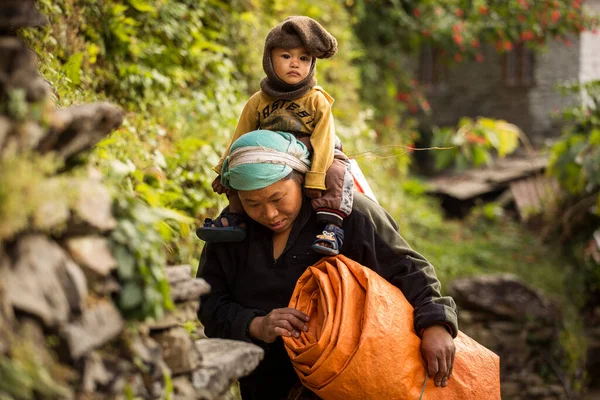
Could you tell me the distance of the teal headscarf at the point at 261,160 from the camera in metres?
2.63

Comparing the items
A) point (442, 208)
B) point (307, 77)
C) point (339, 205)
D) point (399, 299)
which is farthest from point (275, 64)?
point (442, 208)

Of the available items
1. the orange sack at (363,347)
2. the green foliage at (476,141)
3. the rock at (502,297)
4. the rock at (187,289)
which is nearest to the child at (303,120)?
the orange sack at (363,347)

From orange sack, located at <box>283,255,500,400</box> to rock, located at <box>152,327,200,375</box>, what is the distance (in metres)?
0.58

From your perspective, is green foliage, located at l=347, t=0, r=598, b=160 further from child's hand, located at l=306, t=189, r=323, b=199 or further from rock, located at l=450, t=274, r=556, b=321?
child's hand, located at l=306, t=189, r=323, b=199

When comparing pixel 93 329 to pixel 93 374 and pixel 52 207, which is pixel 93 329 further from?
pixel 52 207

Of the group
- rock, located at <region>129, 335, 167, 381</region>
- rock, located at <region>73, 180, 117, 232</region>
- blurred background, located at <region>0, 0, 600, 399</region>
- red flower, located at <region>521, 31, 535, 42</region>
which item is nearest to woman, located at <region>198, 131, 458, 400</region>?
blurred background, located at <region>0, 0, 600, 399</region>

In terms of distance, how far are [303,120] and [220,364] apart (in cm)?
114

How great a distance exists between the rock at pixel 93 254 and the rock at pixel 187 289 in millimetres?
293

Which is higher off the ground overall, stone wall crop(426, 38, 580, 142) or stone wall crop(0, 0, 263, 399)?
stone wall crop(0, 0, 263, 399)

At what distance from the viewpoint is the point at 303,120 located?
297 cm

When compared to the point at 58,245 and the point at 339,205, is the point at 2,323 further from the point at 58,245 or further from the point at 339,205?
the point at 339,205

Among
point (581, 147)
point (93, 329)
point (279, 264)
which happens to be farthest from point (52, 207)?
point (581, 147)

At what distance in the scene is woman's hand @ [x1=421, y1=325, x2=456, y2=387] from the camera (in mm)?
2613

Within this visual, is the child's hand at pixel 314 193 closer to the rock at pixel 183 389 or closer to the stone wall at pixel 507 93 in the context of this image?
the rock at pixel 183 389
